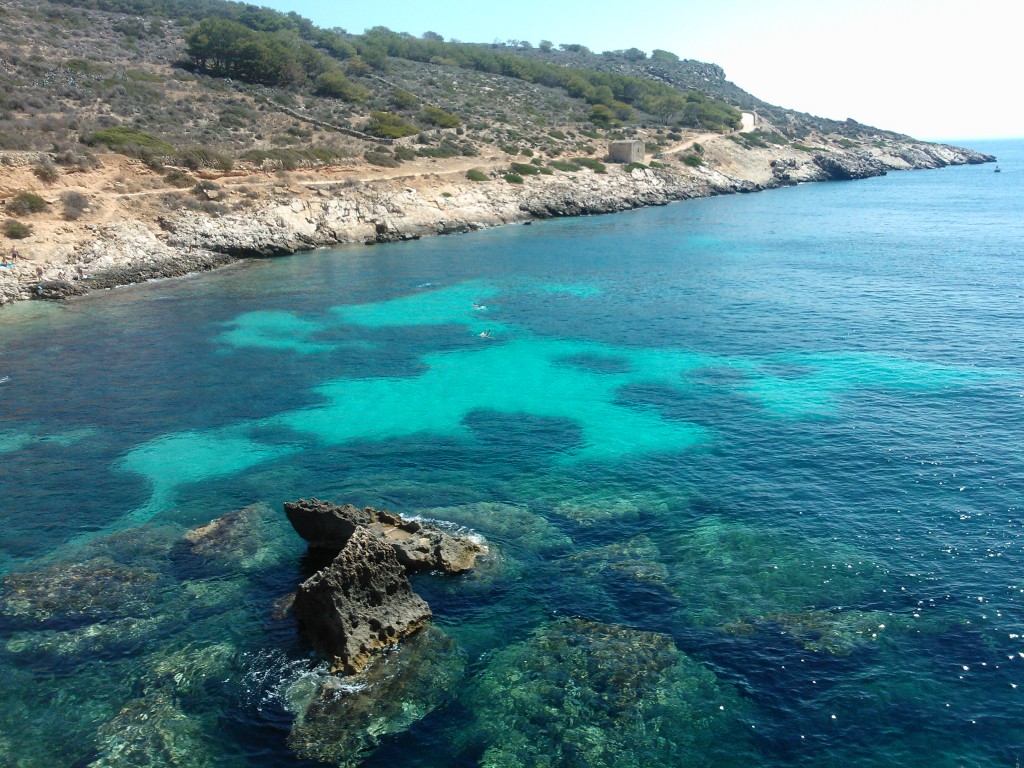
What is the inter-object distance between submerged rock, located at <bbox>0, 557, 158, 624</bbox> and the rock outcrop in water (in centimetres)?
463

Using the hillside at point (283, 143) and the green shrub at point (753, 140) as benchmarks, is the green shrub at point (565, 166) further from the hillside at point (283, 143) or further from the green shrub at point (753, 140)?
the green shrub at point (753, 140)

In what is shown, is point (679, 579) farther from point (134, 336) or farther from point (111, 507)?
point (134, 336)

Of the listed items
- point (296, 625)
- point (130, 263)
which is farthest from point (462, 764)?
point (130, 263)

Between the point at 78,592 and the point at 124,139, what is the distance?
61223mm

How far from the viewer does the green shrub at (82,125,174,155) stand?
6775cm

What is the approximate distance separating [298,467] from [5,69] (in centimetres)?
7923

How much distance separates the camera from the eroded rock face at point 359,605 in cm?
1761

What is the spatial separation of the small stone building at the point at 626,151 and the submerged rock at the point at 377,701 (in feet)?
327

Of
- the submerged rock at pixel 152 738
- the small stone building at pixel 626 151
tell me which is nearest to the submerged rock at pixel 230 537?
the submerged rock at pixel 152 738

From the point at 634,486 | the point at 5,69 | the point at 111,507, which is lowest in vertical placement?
the point at 111,507

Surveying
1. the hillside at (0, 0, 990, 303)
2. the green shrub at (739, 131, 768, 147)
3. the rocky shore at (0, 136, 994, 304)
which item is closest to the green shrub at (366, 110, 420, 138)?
the hillside at (0, 0, 990, 303)

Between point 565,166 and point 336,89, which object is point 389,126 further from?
point 565,166

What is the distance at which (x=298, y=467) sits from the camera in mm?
28141

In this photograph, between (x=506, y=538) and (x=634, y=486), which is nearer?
(x=506, y=538)
